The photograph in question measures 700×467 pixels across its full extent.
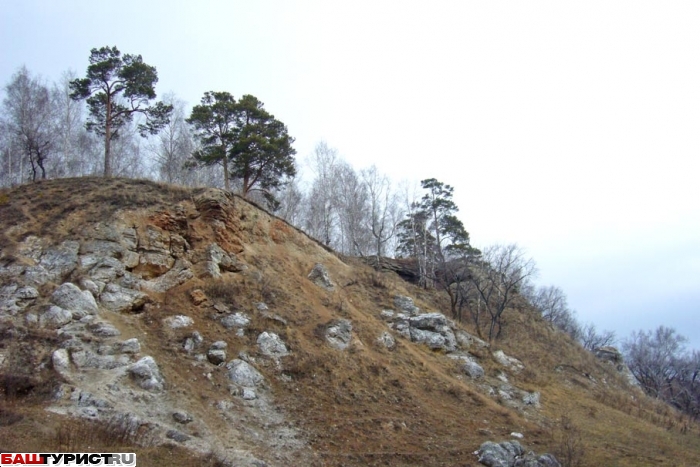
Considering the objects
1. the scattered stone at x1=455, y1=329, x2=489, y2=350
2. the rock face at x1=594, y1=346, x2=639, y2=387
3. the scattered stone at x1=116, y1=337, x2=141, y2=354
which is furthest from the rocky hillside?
the rock face at x1=594, y1=346, x2=639, y2=387

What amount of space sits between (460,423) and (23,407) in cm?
1247

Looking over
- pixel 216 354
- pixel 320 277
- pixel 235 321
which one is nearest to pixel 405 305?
pixel 320 277

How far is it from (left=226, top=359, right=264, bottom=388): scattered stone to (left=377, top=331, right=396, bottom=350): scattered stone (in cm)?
610

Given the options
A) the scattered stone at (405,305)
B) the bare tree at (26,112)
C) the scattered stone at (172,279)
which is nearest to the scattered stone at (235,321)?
the scattered stone at (172,279)

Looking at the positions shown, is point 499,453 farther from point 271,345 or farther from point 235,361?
point 235,361

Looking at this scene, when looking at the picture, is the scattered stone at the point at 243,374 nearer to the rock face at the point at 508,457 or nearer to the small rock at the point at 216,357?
the small rock at the point at 216,357

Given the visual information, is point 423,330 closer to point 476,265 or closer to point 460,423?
point 460,423

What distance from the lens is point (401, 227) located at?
1661 inches

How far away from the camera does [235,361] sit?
15.4 m

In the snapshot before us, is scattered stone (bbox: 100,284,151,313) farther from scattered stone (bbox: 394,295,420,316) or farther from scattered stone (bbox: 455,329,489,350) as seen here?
scattered stone (bbox: 455,329,489,350)

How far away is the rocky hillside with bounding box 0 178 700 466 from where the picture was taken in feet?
40.8

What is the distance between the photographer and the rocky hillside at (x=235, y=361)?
12.4 metres

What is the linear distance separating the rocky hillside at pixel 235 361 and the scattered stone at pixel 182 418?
5 cm

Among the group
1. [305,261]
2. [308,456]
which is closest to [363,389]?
[308,456]
